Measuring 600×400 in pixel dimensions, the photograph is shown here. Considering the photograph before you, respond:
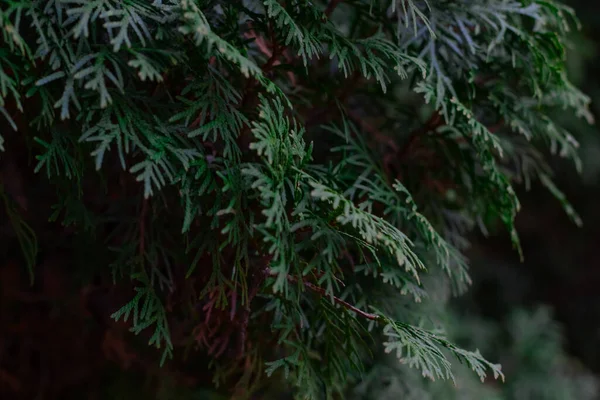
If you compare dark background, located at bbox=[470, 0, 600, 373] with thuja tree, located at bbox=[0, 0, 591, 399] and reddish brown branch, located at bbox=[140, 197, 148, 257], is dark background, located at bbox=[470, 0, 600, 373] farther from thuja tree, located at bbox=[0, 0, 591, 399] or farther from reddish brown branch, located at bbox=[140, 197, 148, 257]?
reddish brown branch, located at bbox=[140, 197, 148, 257]

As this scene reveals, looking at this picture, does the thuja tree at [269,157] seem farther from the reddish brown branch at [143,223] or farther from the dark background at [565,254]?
the dark background at [565,254]

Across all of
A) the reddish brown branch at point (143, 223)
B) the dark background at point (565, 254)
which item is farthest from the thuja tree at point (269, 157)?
the dark background at point (565, 254)

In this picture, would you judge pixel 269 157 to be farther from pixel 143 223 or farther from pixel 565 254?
pixel 565 254

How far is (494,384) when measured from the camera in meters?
2.72

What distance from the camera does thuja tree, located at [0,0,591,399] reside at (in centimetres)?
110

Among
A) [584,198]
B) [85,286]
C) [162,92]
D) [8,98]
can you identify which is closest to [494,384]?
[584,198]

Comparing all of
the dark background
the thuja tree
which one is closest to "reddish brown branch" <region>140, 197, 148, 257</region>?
the thuja tree

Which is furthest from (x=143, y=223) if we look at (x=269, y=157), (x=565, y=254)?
(x=565, y=254)

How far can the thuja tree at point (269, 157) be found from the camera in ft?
3.60

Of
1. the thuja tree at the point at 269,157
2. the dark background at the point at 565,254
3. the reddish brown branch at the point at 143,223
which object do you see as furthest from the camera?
the dark background at the point at 565,254

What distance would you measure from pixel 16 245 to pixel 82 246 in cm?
32

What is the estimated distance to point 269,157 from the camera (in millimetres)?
1054

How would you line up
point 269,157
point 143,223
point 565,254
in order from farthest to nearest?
point 565,254 → point 143,223 → point 269,157

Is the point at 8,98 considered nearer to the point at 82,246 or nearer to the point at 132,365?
the point at 82,246
